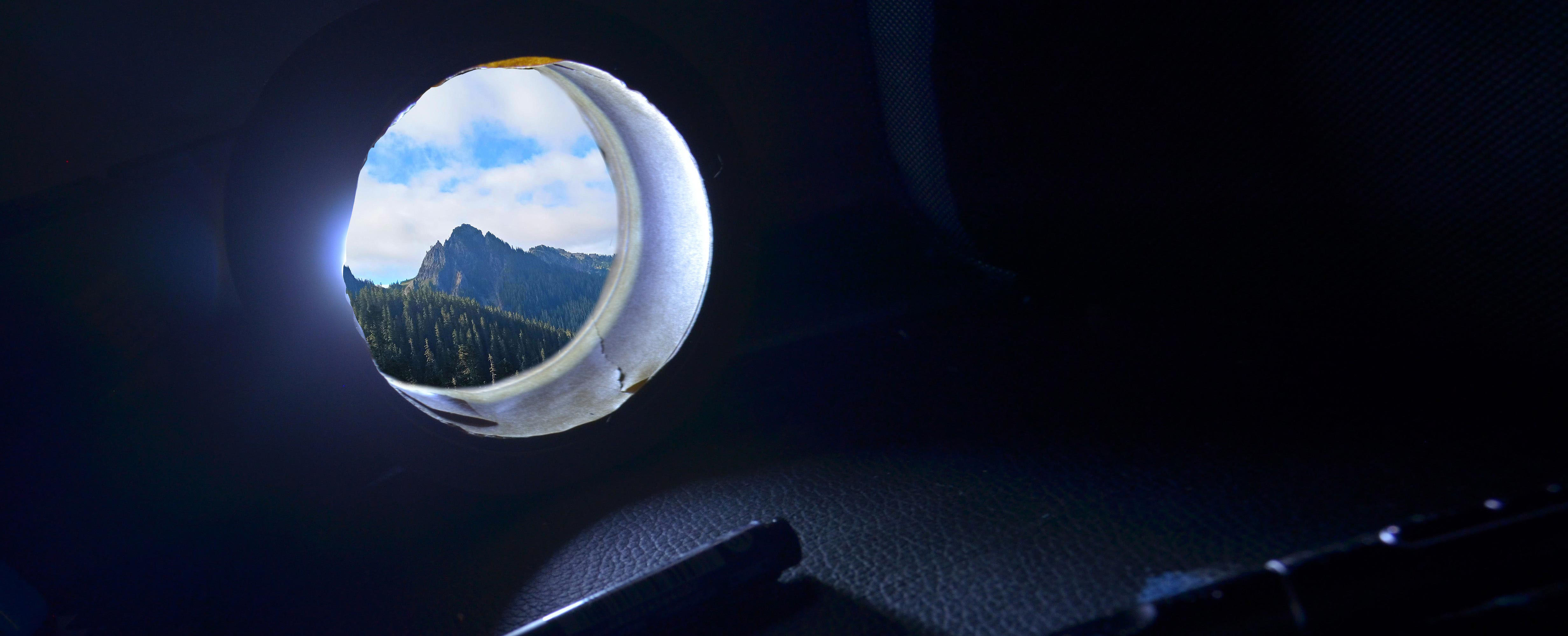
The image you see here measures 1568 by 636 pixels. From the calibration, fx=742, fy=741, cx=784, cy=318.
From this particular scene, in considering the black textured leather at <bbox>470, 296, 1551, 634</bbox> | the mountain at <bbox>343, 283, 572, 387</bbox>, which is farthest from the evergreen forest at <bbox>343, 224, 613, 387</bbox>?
the black textured leather at <bbox>470, 296, 1551, 634</bbox>

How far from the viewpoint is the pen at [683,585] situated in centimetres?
52

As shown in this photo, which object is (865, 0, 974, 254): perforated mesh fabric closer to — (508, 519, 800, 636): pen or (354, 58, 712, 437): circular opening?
(354, 58, 712, 437): circular opening

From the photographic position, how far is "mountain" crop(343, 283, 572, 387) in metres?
0.95

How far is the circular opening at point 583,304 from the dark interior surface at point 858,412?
0.08 metres

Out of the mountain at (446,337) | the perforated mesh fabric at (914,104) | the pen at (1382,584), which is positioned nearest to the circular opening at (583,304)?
the mountain at (446,337)

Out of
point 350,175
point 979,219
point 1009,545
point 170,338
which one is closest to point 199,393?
point 170,338

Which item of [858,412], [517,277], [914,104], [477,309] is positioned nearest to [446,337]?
[477,309]

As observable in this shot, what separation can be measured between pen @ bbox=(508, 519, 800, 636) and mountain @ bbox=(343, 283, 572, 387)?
1.51 feet

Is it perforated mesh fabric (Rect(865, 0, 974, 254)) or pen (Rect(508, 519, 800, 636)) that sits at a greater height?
perforated mesh fabric (Rect(865, 0, 974, 254))

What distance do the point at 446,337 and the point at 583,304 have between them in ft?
0.88

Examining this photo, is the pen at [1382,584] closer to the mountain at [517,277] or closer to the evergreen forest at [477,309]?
the evergreen forest at [477,309]

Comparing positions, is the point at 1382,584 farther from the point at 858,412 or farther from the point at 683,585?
the point at 858,412

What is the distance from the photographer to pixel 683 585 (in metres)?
0.55

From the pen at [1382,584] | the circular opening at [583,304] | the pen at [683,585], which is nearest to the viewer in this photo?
the pen at [1382,584]
